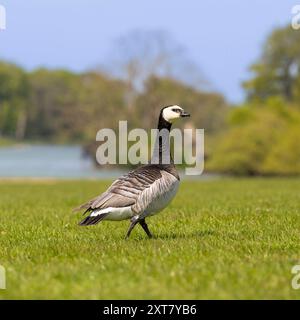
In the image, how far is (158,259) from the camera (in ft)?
29.6

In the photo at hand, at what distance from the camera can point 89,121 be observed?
97750 mm

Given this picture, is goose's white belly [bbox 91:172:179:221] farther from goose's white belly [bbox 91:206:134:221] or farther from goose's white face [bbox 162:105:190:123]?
goose's white face [bbox 162:105:190:123]

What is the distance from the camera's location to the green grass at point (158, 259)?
732cm

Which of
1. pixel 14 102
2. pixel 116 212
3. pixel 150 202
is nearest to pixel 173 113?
pixel 150 202

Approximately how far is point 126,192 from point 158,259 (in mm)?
1770

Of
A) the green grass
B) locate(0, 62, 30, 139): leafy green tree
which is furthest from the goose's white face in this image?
locate(0, 62, 30, 139): leafy green tree

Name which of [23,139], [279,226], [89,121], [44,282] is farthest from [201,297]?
[23,139]

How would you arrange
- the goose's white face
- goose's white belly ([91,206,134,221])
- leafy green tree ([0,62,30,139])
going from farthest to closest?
leafy green tree ([0,62,30,139]), the goose's white face, goose's white belly ([91,206,134,221])

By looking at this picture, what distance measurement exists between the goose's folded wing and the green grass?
27.4 inches

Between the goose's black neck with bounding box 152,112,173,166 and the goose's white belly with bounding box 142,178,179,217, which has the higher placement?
the goose's black neck with bounding box 152,112,173,166

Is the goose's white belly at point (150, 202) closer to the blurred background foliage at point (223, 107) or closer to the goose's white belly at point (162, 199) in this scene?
the goose's white belly at point (162, 199)

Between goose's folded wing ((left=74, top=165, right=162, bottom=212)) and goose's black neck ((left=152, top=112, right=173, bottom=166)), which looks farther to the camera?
goose's black neck ((left=152, top=112, right=173, bottom=166))

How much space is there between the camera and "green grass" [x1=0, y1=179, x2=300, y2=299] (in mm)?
7324

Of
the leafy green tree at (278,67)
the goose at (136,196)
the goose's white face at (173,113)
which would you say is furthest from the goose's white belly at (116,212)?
the leafy green tree at (278,67)
